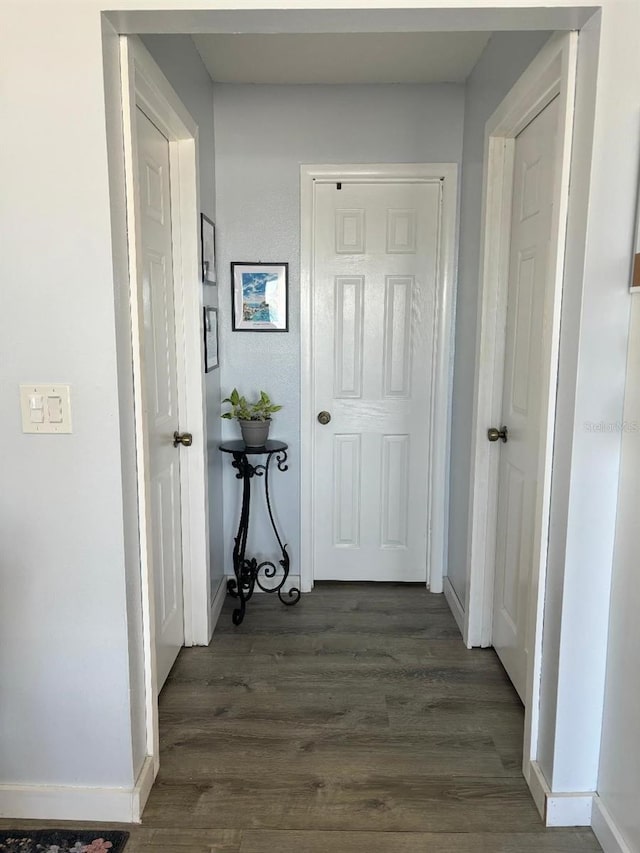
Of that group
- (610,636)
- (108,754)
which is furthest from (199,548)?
(610,636)

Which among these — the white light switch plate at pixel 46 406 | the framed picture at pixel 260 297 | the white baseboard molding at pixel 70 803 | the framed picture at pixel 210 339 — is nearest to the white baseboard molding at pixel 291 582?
the framed picture at pixel 210 339

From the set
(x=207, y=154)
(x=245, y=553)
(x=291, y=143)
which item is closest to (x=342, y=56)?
(x=291, y=143)

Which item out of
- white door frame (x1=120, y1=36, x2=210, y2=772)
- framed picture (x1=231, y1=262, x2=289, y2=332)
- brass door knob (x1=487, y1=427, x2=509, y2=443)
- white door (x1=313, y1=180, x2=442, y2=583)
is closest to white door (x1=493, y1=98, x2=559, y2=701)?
brass door knob (x1=487, y1=427, x2=509, y2=443)

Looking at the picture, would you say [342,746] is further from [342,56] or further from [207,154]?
[342,56]

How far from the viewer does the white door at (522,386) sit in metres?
2.00

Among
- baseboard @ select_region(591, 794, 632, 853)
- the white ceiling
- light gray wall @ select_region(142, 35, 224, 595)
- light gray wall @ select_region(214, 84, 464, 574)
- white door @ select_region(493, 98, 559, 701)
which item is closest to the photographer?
baseboard @ select_region(591, 794, 632, 853)

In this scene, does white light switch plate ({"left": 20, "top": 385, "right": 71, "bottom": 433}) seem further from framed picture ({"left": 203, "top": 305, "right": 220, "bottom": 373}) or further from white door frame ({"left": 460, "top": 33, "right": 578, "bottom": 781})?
white door frame ({"left": 460, "top": 33, "right": 578, "bottom": 781})

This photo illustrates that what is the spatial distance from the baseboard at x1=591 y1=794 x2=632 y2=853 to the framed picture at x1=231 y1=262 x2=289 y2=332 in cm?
221

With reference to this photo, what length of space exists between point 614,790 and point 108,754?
1344 millimetres

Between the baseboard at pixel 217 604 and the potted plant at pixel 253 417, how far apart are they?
29.0 inches

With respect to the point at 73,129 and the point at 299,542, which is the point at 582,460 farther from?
the point at 299,542

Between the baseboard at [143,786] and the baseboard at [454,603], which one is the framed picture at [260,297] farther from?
the baseboard at [143,786]

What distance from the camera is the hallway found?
165 cm

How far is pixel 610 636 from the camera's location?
1592 mm
